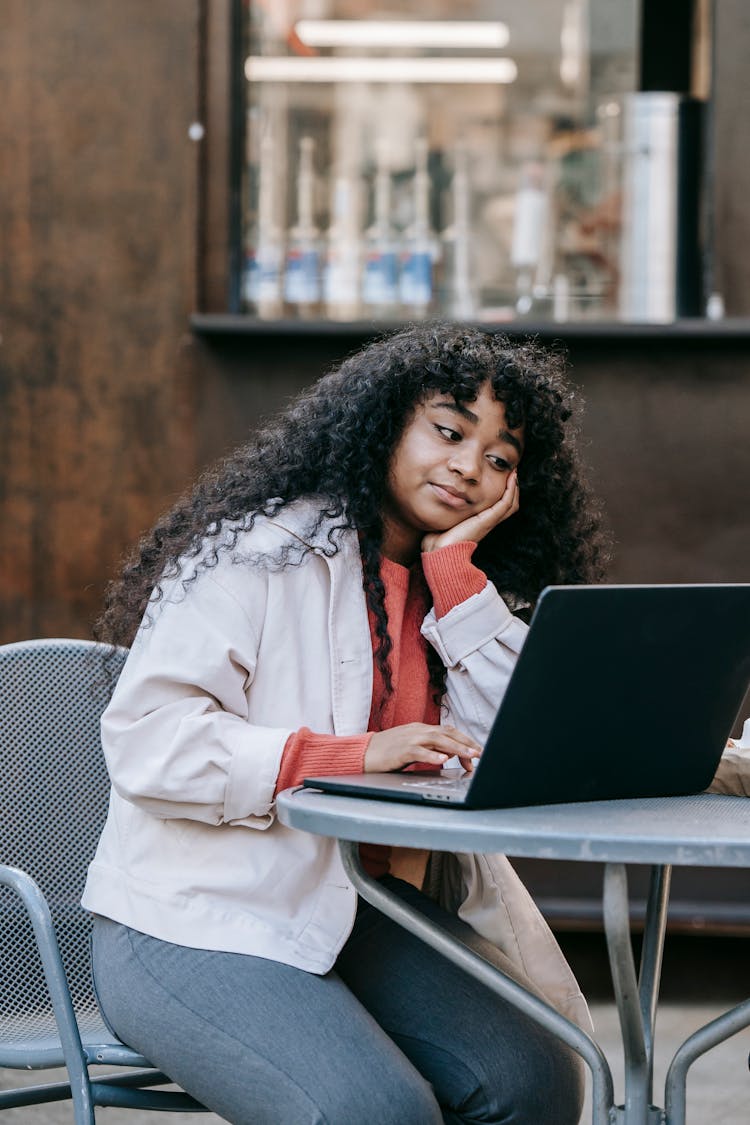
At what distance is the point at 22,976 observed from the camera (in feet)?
7.43

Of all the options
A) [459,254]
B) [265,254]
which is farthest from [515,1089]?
[459,254]

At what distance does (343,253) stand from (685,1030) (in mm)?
2337

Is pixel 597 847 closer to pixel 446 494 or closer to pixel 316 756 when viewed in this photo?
pixel 316 756

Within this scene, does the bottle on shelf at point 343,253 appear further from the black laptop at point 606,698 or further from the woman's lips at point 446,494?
the black laptop at point 606,698

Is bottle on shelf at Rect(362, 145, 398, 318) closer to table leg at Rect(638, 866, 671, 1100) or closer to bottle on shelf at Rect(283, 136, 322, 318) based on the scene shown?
bottle on shelf at Rect(283, 136, 322, 318)

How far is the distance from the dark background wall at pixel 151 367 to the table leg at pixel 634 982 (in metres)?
2.22

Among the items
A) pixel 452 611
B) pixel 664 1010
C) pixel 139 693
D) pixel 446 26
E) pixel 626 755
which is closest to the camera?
pixel 626 755

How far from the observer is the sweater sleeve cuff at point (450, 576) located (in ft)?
7.30

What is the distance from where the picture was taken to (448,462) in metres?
2.24

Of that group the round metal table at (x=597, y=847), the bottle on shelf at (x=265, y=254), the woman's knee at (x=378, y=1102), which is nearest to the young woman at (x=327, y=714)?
the woman's knee at (x=378, y=1102)

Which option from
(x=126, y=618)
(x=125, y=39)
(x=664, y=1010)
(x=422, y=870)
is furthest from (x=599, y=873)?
(x=125, y=39)

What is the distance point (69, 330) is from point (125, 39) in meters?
0.78

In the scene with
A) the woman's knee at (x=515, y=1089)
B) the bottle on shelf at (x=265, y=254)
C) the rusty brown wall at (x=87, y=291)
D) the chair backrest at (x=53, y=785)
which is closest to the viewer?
the woman's knee at (x=515, y=1089)

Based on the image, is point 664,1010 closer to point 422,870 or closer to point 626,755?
point 422,870
